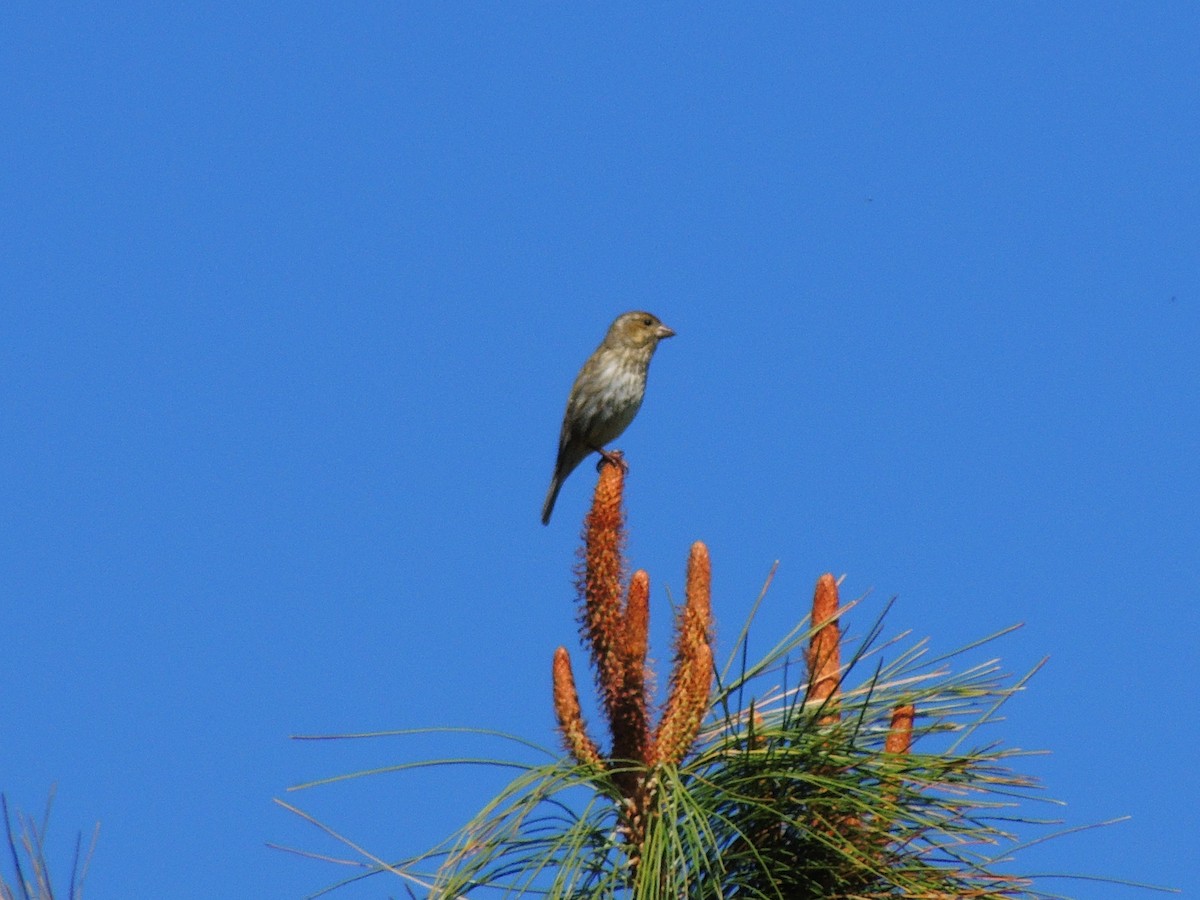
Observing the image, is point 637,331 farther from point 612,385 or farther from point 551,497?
point 551,497

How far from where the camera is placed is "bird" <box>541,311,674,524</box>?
29.4ft

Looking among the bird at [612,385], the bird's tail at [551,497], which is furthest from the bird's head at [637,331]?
the bird's tail at [551,497]

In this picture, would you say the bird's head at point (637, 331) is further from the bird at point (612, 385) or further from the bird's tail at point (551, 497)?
the bird's tail at point (551, 497)

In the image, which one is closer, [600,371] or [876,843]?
[876,843]

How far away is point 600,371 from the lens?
899 centimetres

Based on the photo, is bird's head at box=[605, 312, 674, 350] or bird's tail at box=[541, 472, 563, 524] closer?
bird's head at box=[605, 312, 674, 350]

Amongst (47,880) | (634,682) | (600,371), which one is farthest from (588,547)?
(600,371)

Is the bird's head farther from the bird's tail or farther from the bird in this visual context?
the bird's tail

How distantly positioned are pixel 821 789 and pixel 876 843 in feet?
0.47

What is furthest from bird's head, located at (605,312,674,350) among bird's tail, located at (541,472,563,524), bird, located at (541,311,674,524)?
bird's tail, located at (541,472,563,524)

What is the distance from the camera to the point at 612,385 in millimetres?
8945

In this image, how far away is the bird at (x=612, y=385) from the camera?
895 cm

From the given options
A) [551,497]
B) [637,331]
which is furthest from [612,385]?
[551,497]

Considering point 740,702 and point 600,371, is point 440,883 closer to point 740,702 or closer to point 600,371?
point 740,702
